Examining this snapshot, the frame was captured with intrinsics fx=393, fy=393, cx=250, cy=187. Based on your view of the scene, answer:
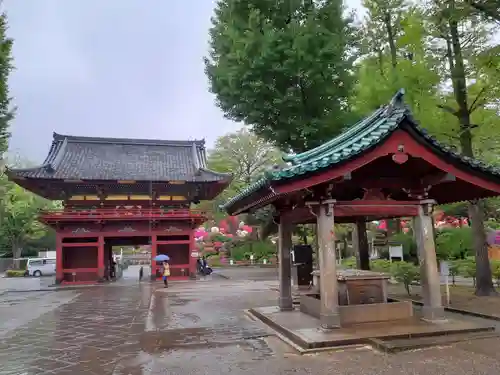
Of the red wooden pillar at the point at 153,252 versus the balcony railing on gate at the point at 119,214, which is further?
the red wooden pillar at the point at 153,252

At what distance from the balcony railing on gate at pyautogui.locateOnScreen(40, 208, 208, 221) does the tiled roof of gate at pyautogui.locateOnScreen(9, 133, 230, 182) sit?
2.24 m

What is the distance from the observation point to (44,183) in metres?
26.9

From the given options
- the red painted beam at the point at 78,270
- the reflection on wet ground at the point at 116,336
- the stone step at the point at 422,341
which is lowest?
the reflection on wet ground at the point at 116,336

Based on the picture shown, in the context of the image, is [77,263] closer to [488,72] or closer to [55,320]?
[55,320]

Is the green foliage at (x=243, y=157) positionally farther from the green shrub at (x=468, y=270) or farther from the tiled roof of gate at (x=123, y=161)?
the green shrub at (x=468, y=270)

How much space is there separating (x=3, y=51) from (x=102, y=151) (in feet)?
74.4

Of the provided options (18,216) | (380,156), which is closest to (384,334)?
(380,156)

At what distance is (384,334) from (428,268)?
2000 mm

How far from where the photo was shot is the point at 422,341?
742 centimetres

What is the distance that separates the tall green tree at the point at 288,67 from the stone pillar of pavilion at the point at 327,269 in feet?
18.4

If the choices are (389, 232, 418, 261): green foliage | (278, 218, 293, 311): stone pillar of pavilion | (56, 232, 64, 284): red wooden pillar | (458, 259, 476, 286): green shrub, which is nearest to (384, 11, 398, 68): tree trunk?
(458, 259, 476, 286): green shrub

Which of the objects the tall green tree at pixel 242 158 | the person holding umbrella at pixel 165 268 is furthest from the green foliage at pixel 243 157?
the person holding umbrella at pixel 165 268

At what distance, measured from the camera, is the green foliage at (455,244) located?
26.7m

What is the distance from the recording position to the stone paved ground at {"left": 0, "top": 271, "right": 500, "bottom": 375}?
20.8 feet
